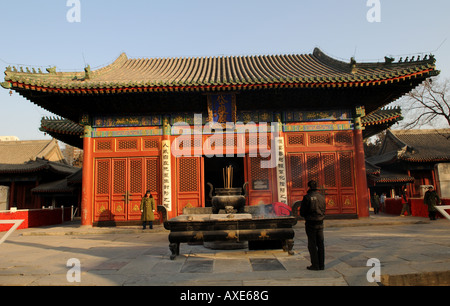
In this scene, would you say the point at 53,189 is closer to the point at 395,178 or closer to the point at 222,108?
the point at 222,108

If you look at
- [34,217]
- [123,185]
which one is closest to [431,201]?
[123,185]

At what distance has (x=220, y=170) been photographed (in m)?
18.5

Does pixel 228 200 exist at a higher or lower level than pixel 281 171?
lower

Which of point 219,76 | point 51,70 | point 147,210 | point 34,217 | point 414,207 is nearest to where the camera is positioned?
point 147,210

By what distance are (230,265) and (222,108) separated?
7820mm

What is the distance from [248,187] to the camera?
12031mm

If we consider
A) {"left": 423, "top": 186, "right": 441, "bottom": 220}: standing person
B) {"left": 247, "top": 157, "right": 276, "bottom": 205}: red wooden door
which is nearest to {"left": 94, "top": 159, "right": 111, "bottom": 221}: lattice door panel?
{"left": 247, "top": 157, "right": 276, "bottom": 205}: red wooden door

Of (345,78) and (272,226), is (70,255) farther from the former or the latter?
(345,78)

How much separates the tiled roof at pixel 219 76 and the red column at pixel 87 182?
2.01m

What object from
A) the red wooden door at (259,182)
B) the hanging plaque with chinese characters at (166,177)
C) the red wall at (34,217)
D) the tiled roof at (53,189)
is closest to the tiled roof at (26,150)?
the tiled roof at (53,189)

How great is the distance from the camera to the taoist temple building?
11695 mm

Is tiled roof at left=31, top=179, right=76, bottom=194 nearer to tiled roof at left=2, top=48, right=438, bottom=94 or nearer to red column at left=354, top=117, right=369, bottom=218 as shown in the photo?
tiled roof at left=2, top=48, right=438, bottom=94

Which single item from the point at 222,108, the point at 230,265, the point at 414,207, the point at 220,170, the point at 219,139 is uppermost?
the point at 222,108
